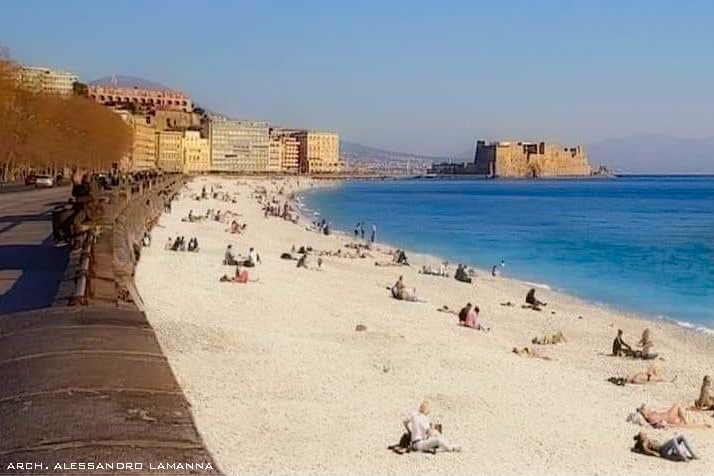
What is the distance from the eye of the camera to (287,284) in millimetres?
22344

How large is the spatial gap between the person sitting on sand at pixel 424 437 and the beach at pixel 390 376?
0.14m

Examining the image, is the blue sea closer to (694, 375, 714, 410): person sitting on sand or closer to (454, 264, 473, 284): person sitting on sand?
(454, 264, 473, 284): person sitting on sand

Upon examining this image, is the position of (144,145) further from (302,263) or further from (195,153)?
(302,263)

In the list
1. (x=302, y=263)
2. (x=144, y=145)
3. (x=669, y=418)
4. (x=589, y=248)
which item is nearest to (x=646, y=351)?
(x=669, y=418)

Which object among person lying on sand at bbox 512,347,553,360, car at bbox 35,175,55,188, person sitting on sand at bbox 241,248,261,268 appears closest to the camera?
person lying on sand at bbox 512,347,553,360

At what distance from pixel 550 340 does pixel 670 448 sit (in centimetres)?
743

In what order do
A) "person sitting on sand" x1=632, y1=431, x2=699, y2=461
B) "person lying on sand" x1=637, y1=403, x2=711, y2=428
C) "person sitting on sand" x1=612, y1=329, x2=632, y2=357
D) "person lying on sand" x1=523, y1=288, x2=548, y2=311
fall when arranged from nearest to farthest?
"person sitting on sand" x1=632, y1=431, x2=699, y2=461 → "person lying on sand" x1=637, y1=403, x2=711, y2=428 → "person sitting on sand" x1=612, y1=329, x2=632, y2=357 → "person lying on sand" x1=523, y1=288, x2=548, y2=311

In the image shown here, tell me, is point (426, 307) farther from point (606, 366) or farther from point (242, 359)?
point (242, 359)

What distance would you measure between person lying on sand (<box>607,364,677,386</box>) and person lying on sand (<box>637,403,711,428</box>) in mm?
2384

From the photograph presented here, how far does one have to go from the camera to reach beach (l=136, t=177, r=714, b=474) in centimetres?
927

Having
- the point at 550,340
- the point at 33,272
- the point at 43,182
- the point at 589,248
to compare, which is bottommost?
the point at 589,248

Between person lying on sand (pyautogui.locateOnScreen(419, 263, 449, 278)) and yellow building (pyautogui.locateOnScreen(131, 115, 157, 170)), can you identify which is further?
yellow building (pyautogui.locateOnScreen(131, 115, 157, 170))

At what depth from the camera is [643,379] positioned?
14234mm

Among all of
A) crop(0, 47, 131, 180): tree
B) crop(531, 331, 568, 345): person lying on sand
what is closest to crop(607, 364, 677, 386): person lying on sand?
crop(531, 331, 568, 345): person lying on sand
